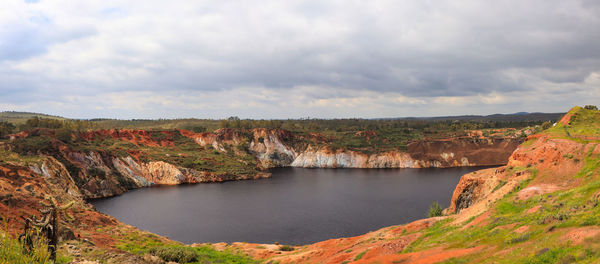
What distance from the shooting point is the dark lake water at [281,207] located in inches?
1730

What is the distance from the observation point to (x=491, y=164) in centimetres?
10712

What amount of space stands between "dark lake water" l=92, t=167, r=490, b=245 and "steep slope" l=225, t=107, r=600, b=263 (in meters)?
11.4

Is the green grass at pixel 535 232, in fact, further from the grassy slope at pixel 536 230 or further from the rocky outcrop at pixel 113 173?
the rocky outcrop at pixel 113 173

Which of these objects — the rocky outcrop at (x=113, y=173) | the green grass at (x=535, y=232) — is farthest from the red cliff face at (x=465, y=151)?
the green grass at (x=535, y=232)

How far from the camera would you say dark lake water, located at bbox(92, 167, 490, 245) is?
144ft

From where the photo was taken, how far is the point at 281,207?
2277 inches

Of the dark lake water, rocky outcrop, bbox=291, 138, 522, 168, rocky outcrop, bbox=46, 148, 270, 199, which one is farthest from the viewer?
rocky outcrop, bbox=291, 138, 522, 168

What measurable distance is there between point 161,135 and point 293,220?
275 ft

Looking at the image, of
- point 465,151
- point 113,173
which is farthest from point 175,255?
point 465,151

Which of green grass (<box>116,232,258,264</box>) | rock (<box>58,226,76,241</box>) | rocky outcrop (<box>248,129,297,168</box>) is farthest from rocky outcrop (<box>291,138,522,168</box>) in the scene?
rock (<box>58,226,76,241</box>)

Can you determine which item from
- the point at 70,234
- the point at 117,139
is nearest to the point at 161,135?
the point at 117,139

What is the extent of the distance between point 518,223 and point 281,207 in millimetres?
44508

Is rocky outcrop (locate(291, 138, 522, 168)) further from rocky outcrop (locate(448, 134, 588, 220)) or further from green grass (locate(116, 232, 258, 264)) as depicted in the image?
green grass (locate(116, 232, 258, 264))

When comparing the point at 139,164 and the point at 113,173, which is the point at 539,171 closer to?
the point at 113,173
